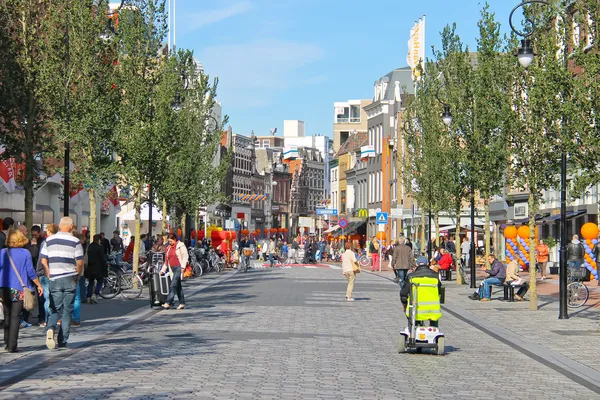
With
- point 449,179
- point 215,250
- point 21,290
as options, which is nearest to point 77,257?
point 21,290

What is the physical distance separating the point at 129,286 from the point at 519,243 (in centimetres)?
2515

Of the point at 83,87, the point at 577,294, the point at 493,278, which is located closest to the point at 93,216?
the point at 83,87

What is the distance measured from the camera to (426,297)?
16.7 meters

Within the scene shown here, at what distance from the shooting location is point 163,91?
123 ft

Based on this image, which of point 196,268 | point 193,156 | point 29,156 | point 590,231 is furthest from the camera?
point 193,156

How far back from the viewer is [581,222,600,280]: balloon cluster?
40406mm

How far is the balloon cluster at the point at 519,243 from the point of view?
48.6 meters

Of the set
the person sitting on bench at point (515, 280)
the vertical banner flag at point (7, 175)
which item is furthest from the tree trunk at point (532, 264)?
the vertical banner flag at point (7, 175)

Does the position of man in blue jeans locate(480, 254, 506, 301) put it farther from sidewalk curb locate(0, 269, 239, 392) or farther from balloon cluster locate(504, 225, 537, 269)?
balloon cluster locate(504, 225, 537, 269)

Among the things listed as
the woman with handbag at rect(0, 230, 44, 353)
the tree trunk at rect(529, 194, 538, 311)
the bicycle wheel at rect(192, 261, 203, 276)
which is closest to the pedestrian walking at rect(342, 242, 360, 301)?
the tree trunk at rect(529, 194, 538, 311)

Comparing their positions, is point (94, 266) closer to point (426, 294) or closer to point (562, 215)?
point (562, 215)

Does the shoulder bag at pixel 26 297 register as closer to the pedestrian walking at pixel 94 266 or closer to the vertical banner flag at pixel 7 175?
the pedestrian walking at pixel 94 266

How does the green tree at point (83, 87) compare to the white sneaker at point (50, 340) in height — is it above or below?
above

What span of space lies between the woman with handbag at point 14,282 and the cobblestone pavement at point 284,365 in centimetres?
85
